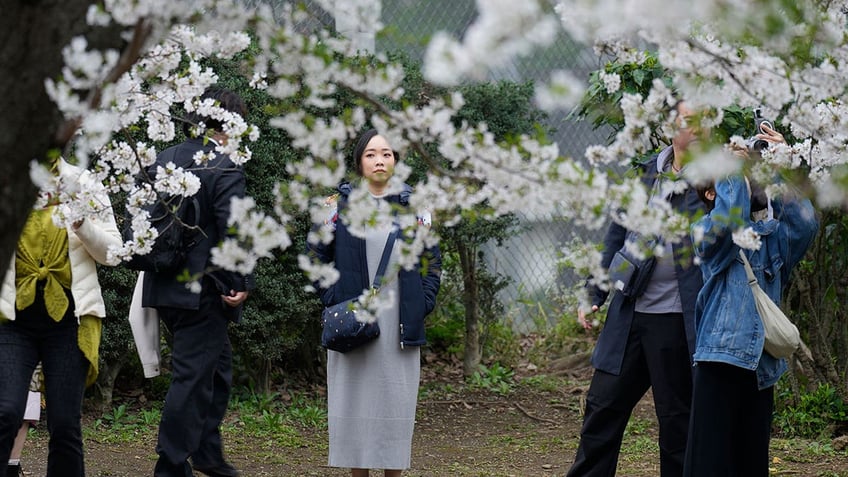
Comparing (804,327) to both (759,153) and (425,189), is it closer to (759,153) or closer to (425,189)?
(759,153)

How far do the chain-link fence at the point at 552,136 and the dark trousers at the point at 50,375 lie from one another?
592 centimetres

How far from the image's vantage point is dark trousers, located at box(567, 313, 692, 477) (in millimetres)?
5070

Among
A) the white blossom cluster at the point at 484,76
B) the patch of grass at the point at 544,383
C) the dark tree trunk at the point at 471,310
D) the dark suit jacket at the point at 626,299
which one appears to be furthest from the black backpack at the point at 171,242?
the patch of grass at the point at 544,383

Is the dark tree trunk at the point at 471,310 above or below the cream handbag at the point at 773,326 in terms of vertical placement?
above

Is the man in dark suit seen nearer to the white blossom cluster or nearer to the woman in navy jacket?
the woman in navy jacket

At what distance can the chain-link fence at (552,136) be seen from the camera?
1033cm

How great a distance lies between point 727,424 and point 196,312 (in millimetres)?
2469

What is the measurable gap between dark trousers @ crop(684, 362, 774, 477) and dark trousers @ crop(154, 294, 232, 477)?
7.46 feet

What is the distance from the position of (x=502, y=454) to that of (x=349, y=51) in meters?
4.78

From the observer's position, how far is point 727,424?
4.43 m

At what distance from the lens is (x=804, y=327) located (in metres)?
7.98

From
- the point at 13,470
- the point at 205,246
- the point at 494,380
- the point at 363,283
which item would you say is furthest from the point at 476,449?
the point at 13,470

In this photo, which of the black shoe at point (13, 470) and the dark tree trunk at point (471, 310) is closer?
the black shoe at point (13, 470)

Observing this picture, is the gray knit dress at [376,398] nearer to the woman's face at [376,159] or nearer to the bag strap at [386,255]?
the bag strap at [386,255]
